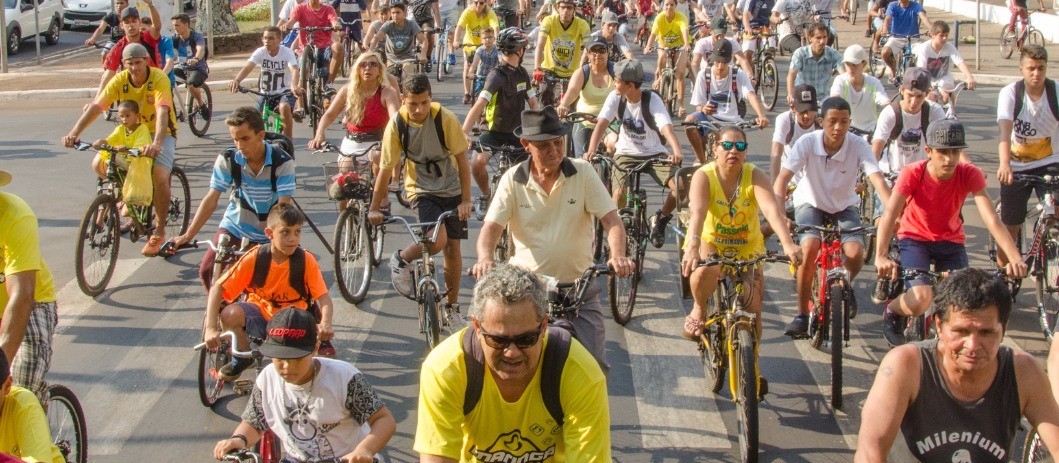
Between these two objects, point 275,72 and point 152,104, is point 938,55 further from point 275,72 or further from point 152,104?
point 152,104

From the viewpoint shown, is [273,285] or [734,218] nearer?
[273,285]

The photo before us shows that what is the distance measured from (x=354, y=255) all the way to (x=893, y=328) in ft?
14.5

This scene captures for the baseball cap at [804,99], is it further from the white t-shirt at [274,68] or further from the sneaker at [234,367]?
the white t-shirt at [274,68]

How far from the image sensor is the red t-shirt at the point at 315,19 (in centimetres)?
1883

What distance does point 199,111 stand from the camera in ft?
56.3

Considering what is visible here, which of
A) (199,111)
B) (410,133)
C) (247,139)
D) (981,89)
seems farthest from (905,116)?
(981,89)

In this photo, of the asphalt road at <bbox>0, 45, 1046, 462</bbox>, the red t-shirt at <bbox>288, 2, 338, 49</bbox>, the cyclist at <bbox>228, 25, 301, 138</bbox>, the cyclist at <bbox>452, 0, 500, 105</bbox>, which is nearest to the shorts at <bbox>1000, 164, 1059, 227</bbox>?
the asphalt road at <bbox>0, 45, 1046, 462</bbox>

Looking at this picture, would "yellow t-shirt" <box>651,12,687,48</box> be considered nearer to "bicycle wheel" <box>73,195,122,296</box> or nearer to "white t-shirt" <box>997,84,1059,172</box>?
"white t-shirt" <box>997,84,1059,172</box>

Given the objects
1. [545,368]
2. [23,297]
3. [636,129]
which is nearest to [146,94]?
[636,129]

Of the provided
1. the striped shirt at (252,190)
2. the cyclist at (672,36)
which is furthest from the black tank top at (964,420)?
the cyclist at (672,36)

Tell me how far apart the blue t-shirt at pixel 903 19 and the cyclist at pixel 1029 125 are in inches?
438

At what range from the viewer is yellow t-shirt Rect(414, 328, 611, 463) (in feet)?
13.3

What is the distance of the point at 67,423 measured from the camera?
6.39 m

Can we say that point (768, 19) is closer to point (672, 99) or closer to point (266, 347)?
point (672, 99)
